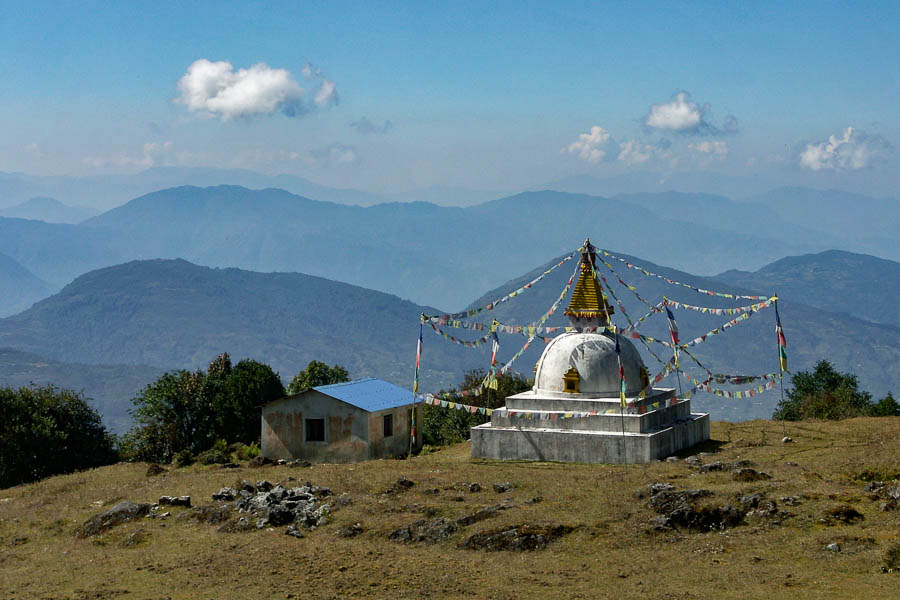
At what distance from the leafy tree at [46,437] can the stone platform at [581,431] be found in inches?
955

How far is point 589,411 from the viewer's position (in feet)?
138

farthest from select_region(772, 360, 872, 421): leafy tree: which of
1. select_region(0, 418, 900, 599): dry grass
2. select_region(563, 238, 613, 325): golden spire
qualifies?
select_region(0, 418, 900, 599): dry grass

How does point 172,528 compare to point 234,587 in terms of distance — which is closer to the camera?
point 234,587

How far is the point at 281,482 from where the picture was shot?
36.1m

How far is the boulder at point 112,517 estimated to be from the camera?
3181 centimetres

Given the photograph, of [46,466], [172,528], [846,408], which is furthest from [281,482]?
[846,408]

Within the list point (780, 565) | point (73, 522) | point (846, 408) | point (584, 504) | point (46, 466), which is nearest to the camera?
point (780, 565)

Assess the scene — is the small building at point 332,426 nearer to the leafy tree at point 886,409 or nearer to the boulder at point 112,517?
the boulder at point 112,517

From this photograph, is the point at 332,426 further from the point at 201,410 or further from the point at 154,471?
the point at 201,410

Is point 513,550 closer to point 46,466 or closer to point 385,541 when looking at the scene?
point 385,541

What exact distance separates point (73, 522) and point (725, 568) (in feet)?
71.9

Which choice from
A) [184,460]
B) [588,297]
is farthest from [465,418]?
[184,460]

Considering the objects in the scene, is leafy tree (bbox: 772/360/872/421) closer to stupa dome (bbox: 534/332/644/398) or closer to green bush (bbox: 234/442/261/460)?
stupa dome (bbox: 534/332/644/398)

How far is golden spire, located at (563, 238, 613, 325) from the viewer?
149ft
